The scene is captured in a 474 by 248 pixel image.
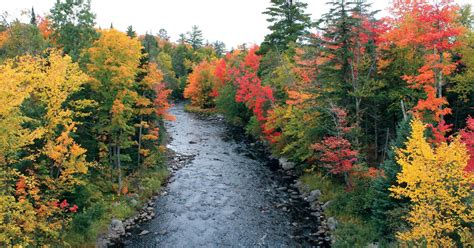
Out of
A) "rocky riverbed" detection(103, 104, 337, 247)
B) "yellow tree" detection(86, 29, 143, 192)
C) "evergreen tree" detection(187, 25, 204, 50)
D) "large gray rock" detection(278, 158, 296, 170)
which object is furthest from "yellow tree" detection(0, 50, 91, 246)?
"evergreen tree" detection(187, 25, 204, 50)

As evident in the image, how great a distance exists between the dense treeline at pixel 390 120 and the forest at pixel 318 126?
0.10 m

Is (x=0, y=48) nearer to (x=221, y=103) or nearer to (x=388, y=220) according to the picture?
(x=221, y=103)

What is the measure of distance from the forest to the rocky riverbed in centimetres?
132

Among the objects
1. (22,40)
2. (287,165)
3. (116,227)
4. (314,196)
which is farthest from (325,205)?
(22,40)

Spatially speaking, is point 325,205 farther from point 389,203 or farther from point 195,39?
point 195,39

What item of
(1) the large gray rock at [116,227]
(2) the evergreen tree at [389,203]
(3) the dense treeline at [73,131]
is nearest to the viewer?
(3) the dense treeline at [73,131]

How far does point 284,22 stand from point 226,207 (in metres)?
36.0

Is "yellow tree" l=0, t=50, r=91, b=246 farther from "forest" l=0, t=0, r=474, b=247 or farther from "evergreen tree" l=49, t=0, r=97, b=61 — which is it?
"evergreen tree" l=49, t=0, r=97, b=61

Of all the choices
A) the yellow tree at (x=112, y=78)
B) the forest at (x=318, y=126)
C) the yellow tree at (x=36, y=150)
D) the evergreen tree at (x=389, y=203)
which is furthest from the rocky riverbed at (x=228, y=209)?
the yellow tree at (x=112, y=78)

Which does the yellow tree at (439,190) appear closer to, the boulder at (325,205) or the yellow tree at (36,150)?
the boulder at (325,205)

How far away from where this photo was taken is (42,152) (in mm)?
18531

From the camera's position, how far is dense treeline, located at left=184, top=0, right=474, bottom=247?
47.4 ft

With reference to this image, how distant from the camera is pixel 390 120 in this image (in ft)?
98.7

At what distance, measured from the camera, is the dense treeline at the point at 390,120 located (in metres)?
14.4
